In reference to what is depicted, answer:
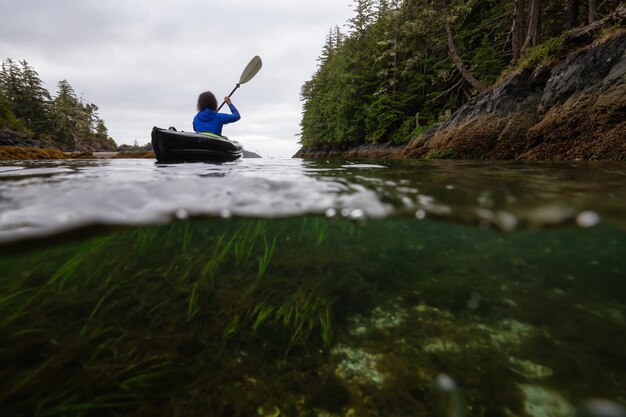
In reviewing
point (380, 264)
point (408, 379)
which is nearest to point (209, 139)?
point (380, 264)

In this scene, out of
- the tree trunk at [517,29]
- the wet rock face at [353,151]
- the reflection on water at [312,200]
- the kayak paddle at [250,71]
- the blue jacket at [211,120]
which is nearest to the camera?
the reflection on water at [312,200]

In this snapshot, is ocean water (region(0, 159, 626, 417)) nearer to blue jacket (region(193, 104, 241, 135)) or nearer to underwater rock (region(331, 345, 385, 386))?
underwater rock (region(331, 345, 385, 386))

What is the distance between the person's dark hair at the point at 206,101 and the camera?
9812 millimetres

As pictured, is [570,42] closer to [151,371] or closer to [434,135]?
[434,135]

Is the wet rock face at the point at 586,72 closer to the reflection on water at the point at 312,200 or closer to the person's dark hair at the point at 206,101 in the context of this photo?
the reflection on water at the point at 312,200

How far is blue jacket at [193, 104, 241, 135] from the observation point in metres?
10.0

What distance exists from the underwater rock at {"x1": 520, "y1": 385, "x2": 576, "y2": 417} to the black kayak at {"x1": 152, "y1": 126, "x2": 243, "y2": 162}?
8.55 metres

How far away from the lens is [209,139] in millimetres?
8570

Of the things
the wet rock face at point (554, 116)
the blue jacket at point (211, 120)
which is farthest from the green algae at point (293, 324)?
the blue jacket at point (211, 120)

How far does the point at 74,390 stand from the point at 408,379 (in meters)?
2.42

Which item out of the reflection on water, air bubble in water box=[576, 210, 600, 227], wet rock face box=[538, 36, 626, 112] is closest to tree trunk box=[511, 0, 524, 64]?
wet rock face box=[538, 36, 626, 112]

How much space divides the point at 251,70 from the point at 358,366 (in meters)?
14.5

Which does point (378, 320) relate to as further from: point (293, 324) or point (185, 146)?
point (185, 146)

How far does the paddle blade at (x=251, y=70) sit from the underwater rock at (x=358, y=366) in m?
14.1
